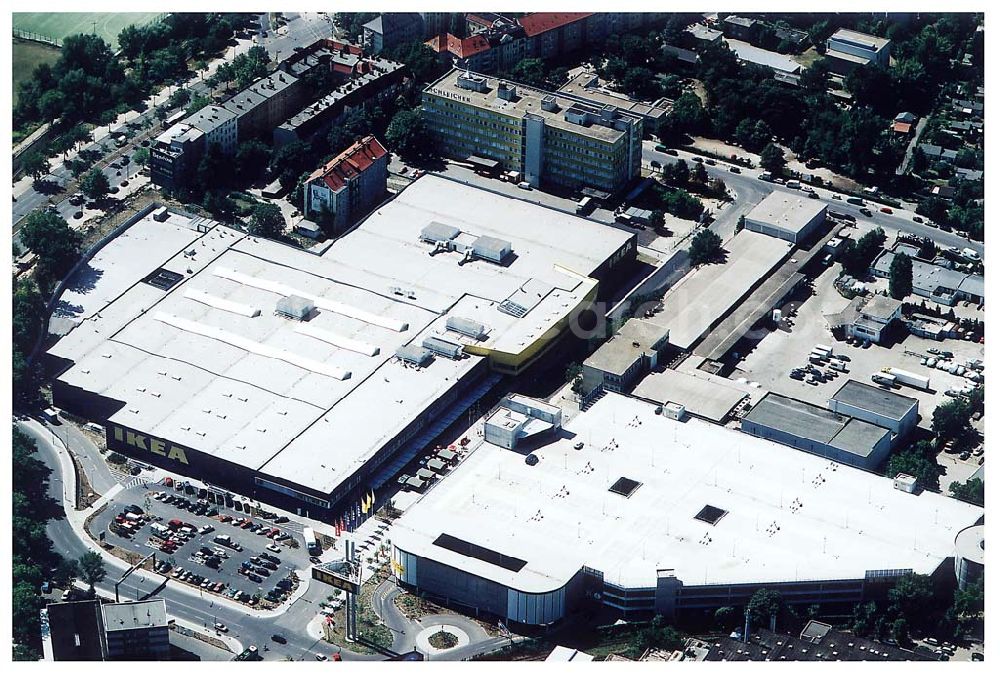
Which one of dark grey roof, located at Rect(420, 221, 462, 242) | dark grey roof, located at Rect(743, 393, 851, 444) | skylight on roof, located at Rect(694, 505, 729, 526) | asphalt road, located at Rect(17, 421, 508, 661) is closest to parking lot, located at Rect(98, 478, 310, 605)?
asphalt road, located at Rect(17, 421, 508, 661)

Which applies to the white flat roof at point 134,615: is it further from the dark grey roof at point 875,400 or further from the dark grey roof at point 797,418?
the dark grey roof at point 875,400

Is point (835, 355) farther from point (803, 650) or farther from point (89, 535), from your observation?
point (89, 535)

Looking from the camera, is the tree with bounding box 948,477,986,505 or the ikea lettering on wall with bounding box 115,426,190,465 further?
the ikea lettering on wall with bounding box 115,426,190,465

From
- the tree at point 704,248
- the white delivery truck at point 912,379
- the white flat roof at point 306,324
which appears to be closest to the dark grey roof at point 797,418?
the white delivery truck at point 912,379

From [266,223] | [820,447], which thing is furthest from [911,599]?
[266,223]

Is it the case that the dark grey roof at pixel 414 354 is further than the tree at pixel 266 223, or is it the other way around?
the tree at pixel 266 223

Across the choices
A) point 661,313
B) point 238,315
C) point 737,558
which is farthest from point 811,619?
point 238,315

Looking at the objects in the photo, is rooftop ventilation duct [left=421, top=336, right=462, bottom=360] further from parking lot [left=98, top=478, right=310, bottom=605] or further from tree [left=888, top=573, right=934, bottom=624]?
tree [left=888, top=573, right=934, bottom=624]
